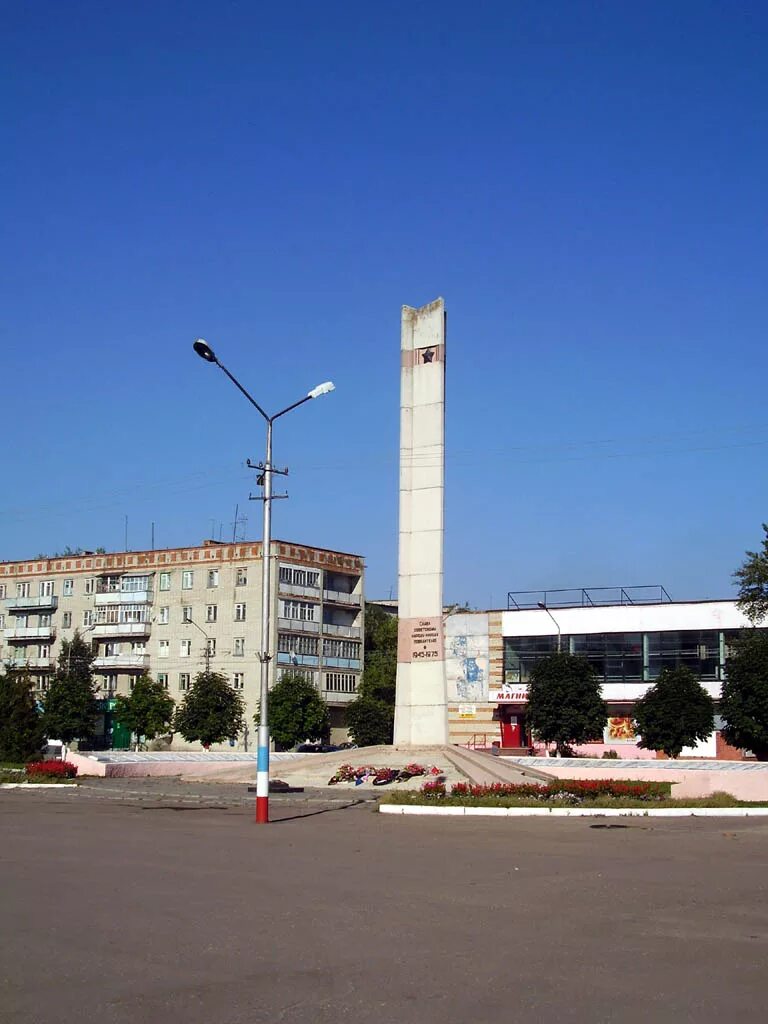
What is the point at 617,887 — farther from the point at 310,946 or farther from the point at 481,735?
the point at 481,735

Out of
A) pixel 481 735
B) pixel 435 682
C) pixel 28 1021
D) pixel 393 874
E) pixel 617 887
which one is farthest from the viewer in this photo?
pixel 481 735

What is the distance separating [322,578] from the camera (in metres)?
78.2

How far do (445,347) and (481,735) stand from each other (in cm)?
3784

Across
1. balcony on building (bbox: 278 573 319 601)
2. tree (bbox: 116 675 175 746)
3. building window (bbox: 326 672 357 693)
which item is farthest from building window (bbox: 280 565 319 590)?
tree (bbox: 116 675 175 746)

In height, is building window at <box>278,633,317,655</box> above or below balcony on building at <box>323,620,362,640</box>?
below

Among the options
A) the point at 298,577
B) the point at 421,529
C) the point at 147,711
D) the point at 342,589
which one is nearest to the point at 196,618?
the point at 298,577

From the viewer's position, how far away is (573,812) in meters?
23.5

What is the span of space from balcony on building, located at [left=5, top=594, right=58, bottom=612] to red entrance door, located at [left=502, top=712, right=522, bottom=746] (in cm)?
3451

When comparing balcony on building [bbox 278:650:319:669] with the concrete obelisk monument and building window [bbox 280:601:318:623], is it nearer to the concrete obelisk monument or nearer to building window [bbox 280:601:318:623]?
building window [bbox 280:601:318:623]

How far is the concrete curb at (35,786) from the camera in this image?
3275 cm

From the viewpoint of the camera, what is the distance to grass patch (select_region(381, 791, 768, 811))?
23938 mm

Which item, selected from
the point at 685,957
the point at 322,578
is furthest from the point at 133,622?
the point at 685,957

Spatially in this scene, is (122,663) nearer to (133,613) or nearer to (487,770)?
(133,613)

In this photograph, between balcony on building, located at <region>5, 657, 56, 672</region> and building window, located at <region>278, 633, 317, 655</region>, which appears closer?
building window, located at <region>278, 633, 317, 655</region>
